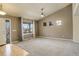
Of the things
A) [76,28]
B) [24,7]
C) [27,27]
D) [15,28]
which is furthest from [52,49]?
[27,27]

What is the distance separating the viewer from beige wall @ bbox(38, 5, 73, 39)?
29.9 feet

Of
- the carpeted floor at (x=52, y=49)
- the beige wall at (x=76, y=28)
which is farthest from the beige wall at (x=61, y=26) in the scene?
the carpeted floor at (x=52, y=49)

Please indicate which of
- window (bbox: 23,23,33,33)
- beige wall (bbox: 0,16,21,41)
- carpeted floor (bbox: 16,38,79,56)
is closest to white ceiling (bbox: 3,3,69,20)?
beige wall (bbox: 0,16,21,41)

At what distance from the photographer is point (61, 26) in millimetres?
9930

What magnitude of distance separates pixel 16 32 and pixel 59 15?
425 centimetres

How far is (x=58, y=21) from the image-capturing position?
398 inches

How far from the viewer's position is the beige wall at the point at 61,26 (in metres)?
9.11

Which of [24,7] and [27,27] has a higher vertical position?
[24,7]

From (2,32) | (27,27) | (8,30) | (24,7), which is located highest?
(24,7)

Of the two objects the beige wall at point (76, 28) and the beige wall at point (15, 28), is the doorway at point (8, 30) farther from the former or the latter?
the beige wall at point (76, 28)

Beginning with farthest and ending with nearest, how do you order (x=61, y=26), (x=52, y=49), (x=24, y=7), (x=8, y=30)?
(x=61, y=26) < (x=8, y=30) < (x=24, y=7) < (x=52, y=49)

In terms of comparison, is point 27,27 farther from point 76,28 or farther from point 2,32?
point 76,28

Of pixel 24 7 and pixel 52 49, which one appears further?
pixel 24 7

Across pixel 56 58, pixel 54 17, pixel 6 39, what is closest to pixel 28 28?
pixel 54 17
